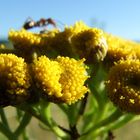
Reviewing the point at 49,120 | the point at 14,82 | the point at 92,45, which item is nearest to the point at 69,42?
the point at 92,45

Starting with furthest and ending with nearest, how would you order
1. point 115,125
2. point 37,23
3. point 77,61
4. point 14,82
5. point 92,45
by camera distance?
point 37,23, point 115,125, point 92,45, point 77,61, point 14,82

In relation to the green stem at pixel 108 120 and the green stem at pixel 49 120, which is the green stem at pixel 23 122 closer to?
the green stem at pixel 49 120

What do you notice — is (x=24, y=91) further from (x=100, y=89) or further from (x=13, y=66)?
(x=100, y=89)

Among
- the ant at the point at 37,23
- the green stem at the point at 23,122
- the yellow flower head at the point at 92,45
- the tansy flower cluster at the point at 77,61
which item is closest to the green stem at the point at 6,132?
the green stem at the point at 23,122

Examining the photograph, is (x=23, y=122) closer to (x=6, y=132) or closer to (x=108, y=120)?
(x=6, y=132)

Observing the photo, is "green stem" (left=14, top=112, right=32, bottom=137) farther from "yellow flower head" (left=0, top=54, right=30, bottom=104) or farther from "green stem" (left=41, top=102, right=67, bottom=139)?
"yellow flower head" (left=0, top=54, right=30, bottom=104)
